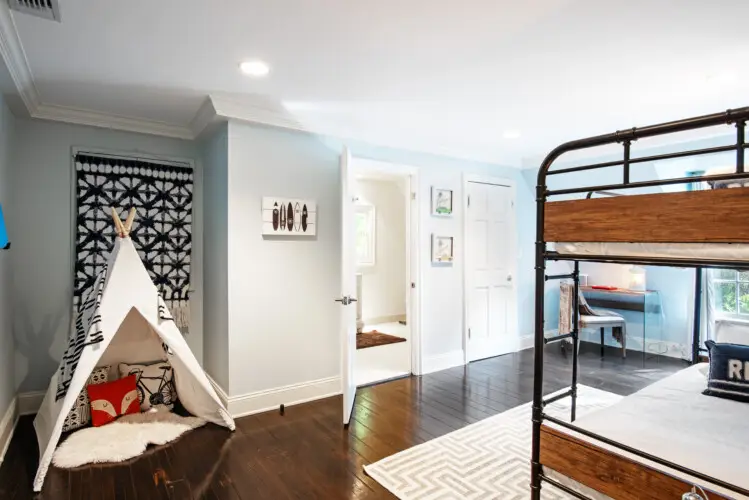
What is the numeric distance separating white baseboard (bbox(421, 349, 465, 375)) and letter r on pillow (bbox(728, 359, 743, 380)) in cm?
246

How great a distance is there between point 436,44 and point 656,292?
428cm

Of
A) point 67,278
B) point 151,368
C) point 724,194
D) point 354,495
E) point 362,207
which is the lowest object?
point 354,495

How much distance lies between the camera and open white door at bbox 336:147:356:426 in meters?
3.08

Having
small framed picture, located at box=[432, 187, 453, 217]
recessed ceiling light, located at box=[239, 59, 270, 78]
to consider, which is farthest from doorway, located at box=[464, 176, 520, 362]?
recessed ceiling light, located at box=[239, 59, 270, 78]

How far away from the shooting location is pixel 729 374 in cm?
231

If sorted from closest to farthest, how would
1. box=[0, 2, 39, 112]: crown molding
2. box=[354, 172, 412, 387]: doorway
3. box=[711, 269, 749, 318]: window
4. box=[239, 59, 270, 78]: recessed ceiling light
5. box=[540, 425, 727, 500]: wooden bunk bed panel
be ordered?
box=[540, 425, 727, 500]: wooden bunk bed panel < box=[0, 2, 39, 112]: crown molding < box=[239, 59, 270, 78]: recessed ceiling light < box=[711, 269, 749, 318]: window < box=[354, 172, 412, 387]: doorway

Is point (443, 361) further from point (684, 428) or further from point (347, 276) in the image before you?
point (684, 428)

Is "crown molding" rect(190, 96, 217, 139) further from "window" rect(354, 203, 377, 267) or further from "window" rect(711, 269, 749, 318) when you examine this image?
"window" rect(711, 269, 749, 318)

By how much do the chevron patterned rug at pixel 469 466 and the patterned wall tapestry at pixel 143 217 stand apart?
2318 mm

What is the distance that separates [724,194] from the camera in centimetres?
124

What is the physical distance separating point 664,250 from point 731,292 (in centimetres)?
399

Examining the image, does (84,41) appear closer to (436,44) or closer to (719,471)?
(436,44)

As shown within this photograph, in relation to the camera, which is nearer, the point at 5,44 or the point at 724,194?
the point at 724,194

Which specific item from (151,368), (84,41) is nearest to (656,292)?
(151,368)
